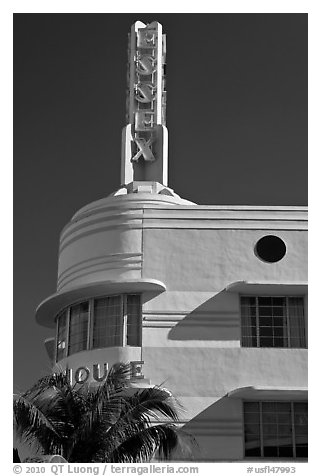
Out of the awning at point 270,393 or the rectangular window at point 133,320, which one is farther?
the rectangular window at point 133,320

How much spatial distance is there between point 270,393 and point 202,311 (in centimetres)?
294

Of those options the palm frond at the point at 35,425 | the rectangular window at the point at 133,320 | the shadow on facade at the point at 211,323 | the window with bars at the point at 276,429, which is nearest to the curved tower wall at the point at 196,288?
the shadow on facade at the point at 211,323

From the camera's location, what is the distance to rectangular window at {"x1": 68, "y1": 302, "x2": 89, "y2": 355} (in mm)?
24594

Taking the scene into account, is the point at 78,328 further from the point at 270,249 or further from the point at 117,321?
the point at 270,249

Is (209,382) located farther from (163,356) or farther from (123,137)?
(123,137)

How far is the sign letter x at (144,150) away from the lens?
27753 mm

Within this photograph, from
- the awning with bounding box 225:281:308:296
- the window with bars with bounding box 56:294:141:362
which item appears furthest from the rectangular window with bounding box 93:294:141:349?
the awning with bounding box 225:281:308:296

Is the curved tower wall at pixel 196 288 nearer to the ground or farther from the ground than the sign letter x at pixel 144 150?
nearer to the ground

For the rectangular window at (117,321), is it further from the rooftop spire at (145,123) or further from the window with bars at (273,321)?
the rooftop spire at (145,123)

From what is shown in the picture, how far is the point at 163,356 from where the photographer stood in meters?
23.7

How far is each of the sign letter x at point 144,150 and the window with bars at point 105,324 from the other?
212 inches
